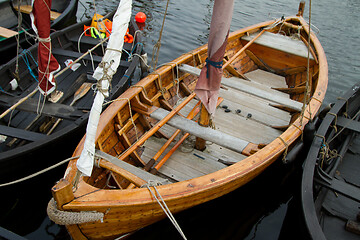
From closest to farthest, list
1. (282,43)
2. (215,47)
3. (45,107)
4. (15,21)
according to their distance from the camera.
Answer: (215,47)
(45,107)
(282,43)
(15,21)

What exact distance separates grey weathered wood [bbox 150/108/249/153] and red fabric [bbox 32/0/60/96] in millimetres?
2113

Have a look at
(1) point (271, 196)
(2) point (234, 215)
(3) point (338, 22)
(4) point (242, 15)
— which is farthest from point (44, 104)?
(3) point (338, 22)

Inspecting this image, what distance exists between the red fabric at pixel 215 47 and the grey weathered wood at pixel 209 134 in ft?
1.11

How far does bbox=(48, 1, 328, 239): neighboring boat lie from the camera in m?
3.43

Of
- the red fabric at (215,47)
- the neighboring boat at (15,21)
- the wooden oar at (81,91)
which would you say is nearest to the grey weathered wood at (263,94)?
the red fabric at (215,47)

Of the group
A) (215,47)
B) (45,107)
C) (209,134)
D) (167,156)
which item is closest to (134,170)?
(167,156)

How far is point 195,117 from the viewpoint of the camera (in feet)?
20.4

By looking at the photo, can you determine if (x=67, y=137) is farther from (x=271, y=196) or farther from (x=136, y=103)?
(x=271, y=196)

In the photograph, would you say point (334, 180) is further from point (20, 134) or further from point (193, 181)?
point (20, 134)

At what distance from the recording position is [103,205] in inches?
127

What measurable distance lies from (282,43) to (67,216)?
24.3 ft

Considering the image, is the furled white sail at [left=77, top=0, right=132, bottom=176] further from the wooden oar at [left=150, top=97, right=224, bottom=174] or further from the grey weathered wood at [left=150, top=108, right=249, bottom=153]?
the grey weathered wood at [left=150, top=108, right=249, bottom=153]

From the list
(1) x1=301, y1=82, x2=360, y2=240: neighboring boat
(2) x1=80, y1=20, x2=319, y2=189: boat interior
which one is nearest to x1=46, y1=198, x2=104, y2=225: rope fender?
(2) x1=80, y1=20, x2=319, y2=189: boat interior

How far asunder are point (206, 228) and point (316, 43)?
6.07m
